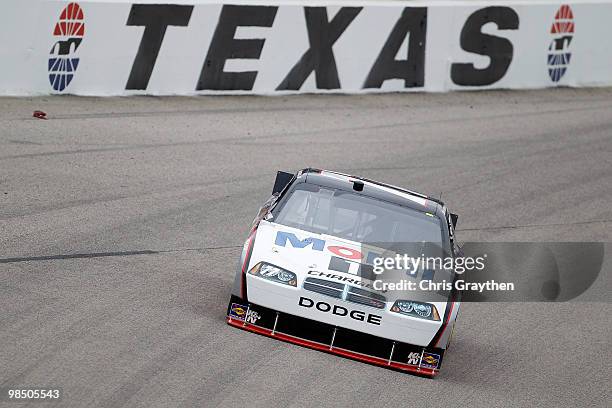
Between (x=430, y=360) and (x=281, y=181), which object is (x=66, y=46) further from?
(x=430, y=360)

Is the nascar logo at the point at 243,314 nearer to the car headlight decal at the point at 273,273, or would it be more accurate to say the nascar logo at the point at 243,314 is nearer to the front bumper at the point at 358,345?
the front bumper at the point at 358,345

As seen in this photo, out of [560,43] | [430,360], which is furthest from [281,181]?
[560,43]

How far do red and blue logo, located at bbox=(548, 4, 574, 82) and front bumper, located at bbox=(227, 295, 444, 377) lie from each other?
52.0 feet

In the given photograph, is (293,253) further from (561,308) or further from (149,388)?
(561,308)

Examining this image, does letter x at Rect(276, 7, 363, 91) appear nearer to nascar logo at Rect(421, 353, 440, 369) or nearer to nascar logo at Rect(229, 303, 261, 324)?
nascar logo at Rect(229, 303, 261, 324)

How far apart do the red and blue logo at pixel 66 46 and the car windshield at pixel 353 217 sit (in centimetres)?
832

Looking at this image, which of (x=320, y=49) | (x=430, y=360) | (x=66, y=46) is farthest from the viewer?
(x=320, y=49)

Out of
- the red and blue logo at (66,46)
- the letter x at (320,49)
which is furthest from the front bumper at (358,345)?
the letter x at (320,49)

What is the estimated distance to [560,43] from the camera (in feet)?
76.3

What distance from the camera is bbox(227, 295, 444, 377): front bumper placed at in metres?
8.45

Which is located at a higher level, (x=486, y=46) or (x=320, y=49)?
(x=486, y=46)

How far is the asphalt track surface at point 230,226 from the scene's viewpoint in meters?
7.82

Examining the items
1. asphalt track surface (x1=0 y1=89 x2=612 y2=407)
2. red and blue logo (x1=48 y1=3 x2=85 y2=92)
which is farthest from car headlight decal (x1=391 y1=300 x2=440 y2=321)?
red and blue logo (x1=48 y1=3 x2=85 y2=92)

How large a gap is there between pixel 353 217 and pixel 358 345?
149 cm
